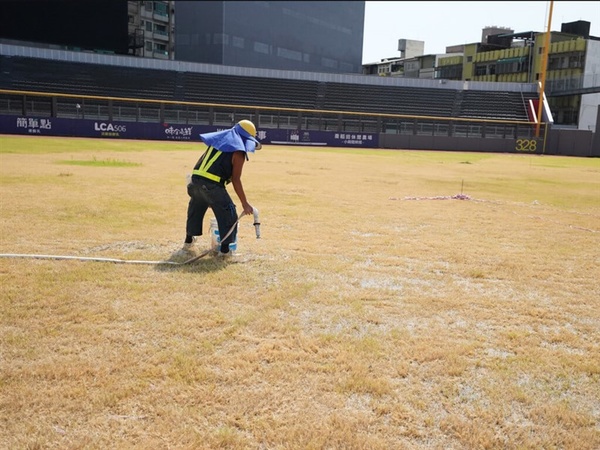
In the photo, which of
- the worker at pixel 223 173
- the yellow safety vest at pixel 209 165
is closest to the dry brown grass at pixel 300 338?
the worker at pixel 223 173

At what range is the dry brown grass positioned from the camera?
3.21 metres

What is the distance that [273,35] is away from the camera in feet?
177

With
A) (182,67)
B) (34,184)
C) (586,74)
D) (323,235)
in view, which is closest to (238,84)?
(182,67)

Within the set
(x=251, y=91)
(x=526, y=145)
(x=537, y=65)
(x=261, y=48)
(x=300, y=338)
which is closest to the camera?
(x=300, y=338)

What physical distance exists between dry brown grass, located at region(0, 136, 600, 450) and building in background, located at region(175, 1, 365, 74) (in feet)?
116

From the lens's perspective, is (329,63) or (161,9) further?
(161,9)

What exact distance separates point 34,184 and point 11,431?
36.8 ft

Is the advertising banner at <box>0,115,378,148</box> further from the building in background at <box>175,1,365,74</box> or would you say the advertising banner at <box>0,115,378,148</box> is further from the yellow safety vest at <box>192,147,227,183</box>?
the yellow safety vest at <box>192,147,227,183</box>

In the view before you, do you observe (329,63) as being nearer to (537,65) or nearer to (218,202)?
(537,65)

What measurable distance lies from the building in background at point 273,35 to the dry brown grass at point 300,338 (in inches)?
1395

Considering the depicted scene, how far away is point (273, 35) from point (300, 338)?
5380 centimetres

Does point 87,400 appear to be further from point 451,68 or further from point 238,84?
point 451,68

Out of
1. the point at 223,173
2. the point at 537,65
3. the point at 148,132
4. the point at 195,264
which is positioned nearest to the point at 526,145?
the point at 537,65

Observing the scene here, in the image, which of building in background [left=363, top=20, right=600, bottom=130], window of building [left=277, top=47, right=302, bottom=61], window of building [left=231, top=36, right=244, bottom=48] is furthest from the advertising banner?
building in background [left=363, top=20, right=600, bottom=130]
